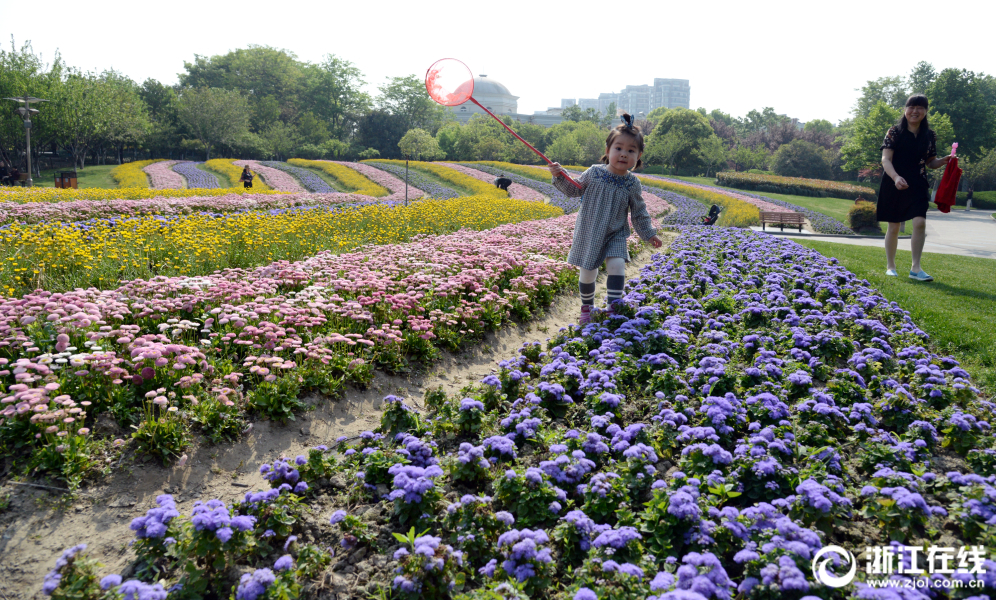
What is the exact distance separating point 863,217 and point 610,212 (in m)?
19.5

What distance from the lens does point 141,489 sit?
315 centimetres

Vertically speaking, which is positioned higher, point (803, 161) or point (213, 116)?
point (213, 116)

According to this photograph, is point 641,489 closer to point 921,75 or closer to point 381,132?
point 381,132

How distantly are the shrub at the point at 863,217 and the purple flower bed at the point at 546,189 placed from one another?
10.7m

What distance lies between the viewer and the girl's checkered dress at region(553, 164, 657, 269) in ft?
19.2

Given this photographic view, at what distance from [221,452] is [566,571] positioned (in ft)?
8.15

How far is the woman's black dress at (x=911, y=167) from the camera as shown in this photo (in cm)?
739

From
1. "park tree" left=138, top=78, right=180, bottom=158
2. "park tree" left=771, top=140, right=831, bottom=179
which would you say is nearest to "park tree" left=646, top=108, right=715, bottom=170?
"park tree" left=771, top=140, right=831, bottom=179

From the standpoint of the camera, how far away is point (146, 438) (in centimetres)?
340

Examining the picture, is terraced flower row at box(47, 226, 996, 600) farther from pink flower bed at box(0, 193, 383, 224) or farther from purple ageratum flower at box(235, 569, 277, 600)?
pink flower bed at box(0, 193, 383, 224)

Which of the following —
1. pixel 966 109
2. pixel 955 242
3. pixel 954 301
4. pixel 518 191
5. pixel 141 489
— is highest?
pixel 966 109

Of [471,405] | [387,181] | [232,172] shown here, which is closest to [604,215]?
[471,405]

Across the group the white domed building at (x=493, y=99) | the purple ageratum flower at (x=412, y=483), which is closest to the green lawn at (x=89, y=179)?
the purple ageratum flower at (x=412, y=483)

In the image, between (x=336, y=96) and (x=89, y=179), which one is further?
(x=336, y=96)
